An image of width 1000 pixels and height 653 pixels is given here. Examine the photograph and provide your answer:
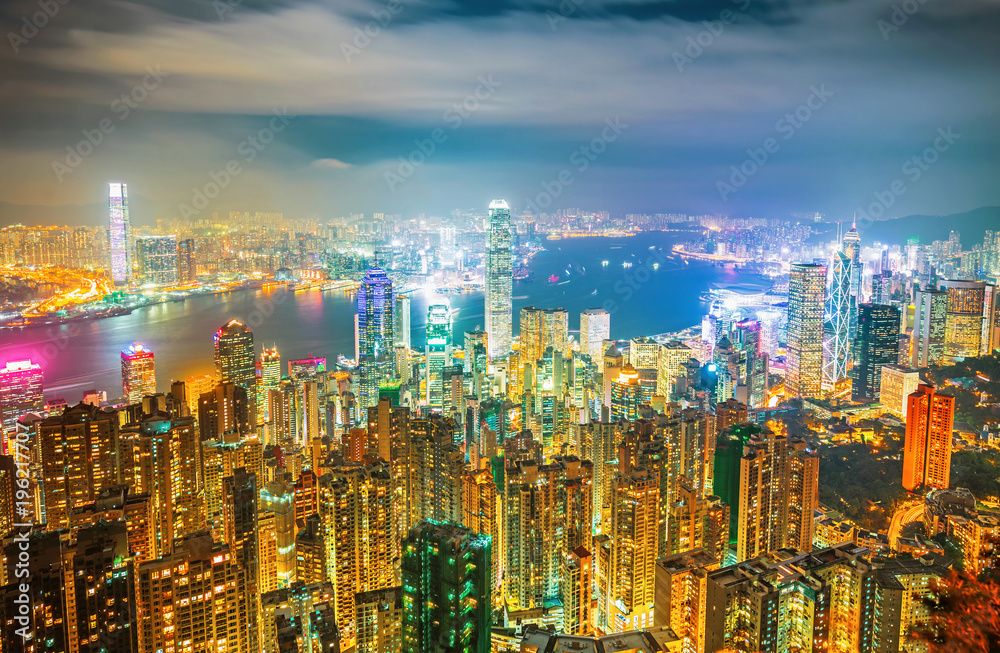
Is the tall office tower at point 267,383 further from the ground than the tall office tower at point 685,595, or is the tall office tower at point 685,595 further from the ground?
the tall office tower at point 267,383

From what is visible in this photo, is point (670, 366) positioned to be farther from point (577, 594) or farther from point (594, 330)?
point (577, 594)

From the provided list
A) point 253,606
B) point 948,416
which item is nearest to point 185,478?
point 253,606

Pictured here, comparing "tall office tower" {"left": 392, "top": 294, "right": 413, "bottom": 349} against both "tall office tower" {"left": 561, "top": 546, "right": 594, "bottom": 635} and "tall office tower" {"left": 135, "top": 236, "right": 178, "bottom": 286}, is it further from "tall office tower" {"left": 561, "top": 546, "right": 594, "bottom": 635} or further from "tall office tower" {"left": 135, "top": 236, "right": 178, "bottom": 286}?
"tall office tower" {"left": 561, "top": 546, "right": 594, "bottom": 635}

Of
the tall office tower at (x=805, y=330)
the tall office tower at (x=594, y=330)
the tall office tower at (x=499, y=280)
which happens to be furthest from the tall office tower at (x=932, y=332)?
the tall office tower at (x=499, y=280)

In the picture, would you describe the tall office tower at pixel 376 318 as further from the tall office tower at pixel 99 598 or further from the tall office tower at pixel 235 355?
the tall office tower at pixel 99 598

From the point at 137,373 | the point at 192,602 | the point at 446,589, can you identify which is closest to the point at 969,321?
the point at 446,589

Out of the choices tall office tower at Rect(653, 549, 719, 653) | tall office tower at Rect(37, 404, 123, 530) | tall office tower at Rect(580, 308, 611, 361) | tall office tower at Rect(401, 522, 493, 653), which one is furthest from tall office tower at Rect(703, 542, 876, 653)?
tall office tower at Rect(580, 308, 611, 361)

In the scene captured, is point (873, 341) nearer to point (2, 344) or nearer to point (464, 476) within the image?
point (464, 476)
